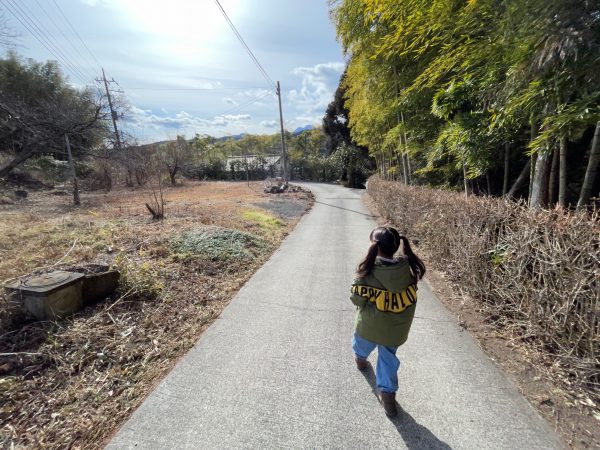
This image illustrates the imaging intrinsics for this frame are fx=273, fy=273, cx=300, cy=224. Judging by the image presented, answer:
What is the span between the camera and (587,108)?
201 cm

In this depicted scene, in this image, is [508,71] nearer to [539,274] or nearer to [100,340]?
[539,274]

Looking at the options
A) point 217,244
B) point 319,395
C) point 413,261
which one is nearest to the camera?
point 413,261

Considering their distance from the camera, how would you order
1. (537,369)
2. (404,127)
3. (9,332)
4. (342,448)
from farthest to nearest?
(404,127), (9,332), (537,369), (342,448)

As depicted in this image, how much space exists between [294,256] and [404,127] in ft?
12.8

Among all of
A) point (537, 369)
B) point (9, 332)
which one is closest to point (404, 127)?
point (537, 369)

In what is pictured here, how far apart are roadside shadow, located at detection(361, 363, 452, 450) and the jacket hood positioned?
88 centimetres

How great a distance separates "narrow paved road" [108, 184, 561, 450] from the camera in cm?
171

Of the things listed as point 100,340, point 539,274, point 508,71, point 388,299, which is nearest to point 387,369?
point 388,299

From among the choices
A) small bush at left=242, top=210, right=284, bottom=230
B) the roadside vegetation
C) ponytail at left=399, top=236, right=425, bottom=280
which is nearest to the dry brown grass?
ponytail at left=399, top=236, right=425, bottom=280

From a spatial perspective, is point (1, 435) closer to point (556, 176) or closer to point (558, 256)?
point (558, 256)

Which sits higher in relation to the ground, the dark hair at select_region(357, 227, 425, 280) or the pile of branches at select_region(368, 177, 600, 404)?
the dark hair at select_region(357, 227, 425, 280)

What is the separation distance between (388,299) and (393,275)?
188 millimetres

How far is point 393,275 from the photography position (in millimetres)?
1741

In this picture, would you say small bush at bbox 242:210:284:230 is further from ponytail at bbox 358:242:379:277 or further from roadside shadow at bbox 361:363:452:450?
roadside shadow at bbox 361:363:452:450
